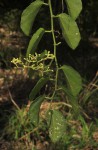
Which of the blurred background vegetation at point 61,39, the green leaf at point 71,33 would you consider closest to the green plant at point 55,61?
the green leaf at point 71,33

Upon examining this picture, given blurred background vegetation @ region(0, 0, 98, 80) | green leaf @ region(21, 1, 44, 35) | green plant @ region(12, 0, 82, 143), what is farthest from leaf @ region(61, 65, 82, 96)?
blurred background vegetation @ region(0, 0, 98, 80)

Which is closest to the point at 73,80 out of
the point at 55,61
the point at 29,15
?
the point at 55,61

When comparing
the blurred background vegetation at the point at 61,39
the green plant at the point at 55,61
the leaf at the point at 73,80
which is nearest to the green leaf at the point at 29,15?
the green plant at the point at 55,61

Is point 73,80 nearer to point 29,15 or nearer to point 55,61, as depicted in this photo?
point 55,61

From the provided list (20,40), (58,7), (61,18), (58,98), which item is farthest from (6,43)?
(61,18)

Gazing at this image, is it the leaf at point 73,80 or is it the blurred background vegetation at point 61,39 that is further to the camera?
the blurred background vegetation at point 61,39

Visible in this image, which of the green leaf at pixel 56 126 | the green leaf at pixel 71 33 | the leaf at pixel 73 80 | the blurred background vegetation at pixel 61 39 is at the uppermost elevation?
the green leaf at pixel 71 33

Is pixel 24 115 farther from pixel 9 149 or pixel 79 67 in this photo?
pixel 79 67

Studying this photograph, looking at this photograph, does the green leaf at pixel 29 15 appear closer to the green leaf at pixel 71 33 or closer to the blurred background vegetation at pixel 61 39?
the green leaf at pixel 71 33

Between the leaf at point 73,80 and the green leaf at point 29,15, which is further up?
the green leaf at point 29,15
